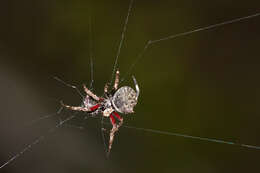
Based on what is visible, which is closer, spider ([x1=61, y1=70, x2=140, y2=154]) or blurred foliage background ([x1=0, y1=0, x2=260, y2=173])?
spider ([x1=61, y1=70, x2=140, y2=154])

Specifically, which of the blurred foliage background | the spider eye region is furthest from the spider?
the blurred foliage background

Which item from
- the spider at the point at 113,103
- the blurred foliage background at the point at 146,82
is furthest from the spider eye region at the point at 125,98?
the blurred foliage background at the point at 146,82

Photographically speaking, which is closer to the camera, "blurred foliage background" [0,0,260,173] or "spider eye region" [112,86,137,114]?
"spider eye region" [112,86,137,114]

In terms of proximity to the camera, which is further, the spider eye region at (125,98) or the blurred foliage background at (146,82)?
the blurred foliage background at (146,82)

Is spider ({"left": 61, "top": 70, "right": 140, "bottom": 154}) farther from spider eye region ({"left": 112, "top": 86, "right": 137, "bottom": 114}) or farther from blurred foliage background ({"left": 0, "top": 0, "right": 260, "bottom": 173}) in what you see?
blurred foliage background ({"left": 0, "top": 0, "right": 260, "bottom": 173})

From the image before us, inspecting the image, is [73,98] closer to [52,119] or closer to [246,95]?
[52,119]

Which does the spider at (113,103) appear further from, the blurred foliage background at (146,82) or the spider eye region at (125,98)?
the blurred foliage background at (146,82)

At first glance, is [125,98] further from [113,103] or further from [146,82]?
[146,82]
